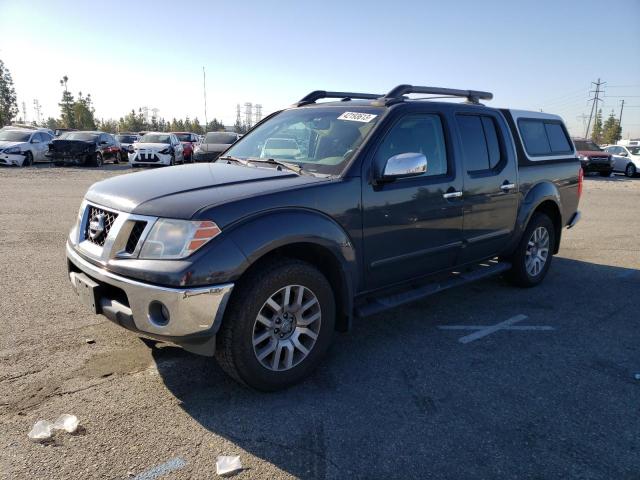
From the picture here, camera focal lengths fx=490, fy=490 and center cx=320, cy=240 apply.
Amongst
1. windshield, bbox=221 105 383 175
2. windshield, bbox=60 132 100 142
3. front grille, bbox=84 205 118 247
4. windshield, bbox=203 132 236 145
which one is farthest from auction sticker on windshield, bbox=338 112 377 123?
windshield, bbox=60 132 100 142

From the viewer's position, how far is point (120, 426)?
9.15 feet

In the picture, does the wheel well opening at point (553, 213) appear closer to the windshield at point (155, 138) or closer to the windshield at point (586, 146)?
the windshield at point (155, 138)

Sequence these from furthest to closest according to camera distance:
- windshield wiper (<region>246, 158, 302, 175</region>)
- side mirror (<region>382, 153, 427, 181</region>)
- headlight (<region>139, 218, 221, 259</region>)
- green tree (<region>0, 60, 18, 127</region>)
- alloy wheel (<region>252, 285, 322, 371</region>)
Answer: green tree (<region>0, 60, 18, 127</region>), windshield wiper (<region>246, 158, 302, 175</region>), side mirror (<region>382, 153, 427, 181</region>), alloy wheel (<region>252, 285, 322, 371</region>), headlight (<region>139, 218, 221, 259</region>)

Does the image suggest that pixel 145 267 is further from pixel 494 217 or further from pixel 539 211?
pixel 539 211

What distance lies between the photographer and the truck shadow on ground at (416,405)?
257 cm

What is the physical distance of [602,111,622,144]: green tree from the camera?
259 ft

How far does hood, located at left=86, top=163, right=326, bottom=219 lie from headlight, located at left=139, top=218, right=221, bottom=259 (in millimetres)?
58

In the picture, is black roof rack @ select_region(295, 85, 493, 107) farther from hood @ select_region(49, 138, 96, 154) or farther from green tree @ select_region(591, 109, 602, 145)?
green tree @ select_region(591, 109, 602, 145)

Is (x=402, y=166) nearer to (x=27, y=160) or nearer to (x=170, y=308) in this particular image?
(x=170, y=308)

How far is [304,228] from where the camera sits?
3113mm

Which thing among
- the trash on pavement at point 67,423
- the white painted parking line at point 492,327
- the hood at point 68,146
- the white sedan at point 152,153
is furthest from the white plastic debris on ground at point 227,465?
the hood at point 68,146

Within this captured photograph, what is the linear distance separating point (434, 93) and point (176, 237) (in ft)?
9.55

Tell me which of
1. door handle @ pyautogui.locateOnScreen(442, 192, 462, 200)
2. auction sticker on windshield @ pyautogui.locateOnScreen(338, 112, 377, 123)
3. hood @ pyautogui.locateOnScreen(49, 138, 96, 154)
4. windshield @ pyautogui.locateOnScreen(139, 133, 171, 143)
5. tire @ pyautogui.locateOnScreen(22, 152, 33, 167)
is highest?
auction sticker on windshield @ pyautogui.locateOnScreen(338, 112, 377, 123)

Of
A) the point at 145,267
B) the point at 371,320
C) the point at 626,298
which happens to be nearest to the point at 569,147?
the point at 626,298
